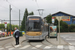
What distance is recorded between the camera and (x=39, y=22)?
1969 cm

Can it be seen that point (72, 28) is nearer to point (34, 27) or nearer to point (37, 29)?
point (37, 29)

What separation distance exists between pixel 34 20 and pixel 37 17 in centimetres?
56

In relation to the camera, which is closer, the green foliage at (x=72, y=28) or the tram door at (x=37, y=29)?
the tram door at (x=37, y=29)

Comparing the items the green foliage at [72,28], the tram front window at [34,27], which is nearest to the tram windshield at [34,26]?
the tram front window at [34,27]

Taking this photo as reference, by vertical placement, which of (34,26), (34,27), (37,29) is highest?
(34,26)

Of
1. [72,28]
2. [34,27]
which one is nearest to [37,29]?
[34,27]

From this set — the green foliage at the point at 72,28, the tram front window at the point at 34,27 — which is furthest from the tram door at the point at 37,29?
the green foliage at the point at 72,28

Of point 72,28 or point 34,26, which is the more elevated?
point 34,26

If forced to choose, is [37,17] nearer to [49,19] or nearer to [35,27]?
[35,27]

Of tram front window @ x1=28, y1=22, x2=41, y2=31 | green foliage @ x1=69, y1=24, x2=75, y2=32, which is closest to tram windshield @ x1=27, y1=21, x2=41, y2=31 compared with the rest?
tram front window @ x1=28, y1=22, x2=41, y2=31

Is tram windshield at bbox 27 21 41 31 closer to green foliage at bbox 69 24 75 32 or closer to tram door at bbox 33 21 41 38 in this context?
tram door at bbox 33 21 41 38

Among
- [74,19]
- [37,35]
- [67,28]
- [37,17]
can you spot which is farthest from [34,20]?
[74,19]

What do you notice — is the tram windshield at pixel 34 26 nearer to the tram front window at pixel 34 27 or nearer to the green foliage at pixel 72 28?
the tram front window at pixel 34 27

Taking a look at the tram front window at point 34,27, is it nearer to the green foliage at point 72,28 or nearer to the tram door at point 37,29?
the tram door at point 37,29
